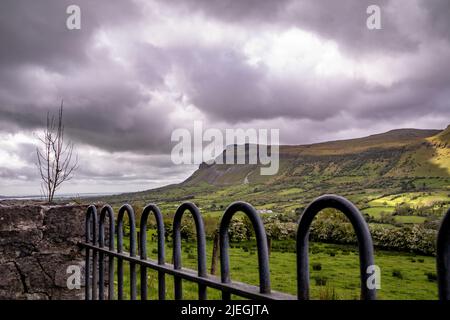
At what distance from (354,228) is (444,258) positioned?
305mm

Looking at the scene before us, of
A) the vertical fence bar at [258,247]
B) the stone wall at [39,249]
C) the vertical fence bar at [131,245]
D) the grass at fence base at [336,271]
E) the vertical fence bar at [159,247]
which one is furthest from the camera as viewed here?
the grass at fence base at [336,271]

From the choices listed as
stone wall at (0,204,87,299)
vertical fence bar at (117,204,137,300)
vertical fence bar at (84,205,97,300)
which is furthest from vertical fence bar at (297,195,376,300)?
stone wall at (0,204,87,299)

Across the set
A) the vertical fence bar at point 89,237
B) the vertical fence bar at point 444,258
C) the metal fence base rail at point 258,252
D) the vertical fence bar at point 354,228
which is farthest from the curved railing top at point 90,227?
the vertical fence bar at point 444,258

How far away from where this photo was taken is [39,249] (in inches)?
167

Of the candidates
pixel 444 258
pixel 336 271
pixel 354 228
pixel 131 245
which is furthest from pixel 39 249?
pixel 336 271

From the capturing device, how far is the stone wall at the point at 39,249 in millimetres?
4145

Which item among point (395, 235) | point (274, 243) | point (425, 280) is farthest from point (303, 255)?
point (395, 235)

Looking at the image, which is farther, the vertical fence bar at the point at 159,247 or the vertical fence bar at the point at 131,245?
the vertical fence bar at the point at 131,245

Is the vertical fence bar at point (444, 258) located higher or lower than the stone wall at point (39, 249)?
Result: higher

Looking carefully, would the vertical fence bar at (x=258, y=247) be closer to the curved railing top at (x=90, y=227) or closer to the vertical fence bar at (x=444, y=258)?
the vertical fence bar at (x=444, y=258)

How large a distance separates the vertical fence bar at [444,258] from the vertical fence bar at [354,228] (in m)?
0.22
